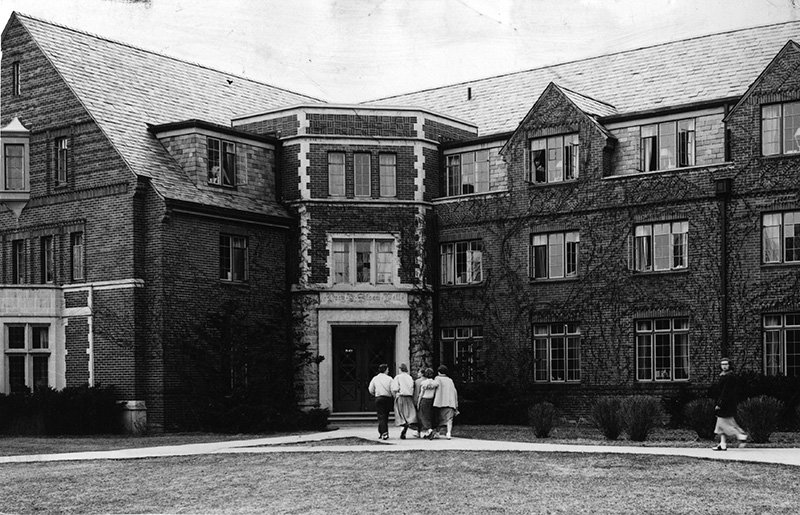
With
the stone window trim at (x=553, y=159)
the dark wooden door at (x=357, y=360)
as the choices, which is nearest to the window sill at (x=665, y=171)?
the stone window trim at (x=553, y=159)

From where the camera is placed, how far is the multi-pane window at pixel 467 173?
39531 mm

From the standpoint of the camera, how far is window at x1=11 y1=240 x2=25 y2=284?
3744 centimetres

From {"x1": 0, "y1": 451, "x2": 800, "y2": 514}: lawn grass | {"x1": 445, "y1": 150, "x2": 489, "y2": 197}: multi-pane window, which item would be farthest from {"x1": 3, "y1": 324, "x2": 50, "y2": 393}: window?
{"x1": 445, "y1": 150, "x2": 489, "y2": 197}: multi-pane window

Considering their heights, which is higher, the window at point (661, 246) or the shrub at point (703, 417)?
the window at point (661, 246)

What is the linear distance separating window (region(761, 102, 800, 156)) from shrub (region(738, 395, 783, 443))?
32.4 feet

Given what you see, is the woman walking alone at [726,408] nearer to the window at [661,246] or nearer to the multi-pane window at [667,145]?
the window at [661,246]

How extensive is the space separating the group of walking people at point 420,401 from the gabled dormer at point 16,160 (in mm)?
13651

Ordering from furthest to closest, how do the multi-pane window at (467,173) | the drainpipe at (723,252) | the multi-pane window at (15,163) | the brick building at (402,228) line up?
1. the multi-pane window at (467,173)
2. the multi-pane window at (15,163)
3. the brick building at (402,228)
4. the drainpipe at (723,252)

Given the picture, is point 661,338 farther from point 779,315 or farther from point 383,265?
point 383,265

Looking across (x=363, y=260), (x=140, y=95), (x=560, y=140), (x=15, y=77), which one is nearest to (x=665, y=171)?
(x=560, y=140)

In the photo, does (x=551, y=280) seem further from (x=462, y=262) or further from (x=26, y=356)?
(x=26, y=356)

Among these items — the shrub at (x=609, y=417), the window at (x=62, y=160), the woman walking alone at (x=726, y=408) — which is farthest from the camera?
the window at (x=62, y=160)

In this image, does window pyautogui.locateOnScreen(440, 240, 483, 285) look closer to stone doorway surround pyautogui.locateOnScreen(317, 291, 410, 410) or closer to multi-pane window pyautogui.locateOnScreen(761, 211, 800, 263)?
stone doorway surround pyautogui.locateOnScreen(317, 291, 410, 410)

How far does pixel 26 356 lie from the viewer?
34875mm
